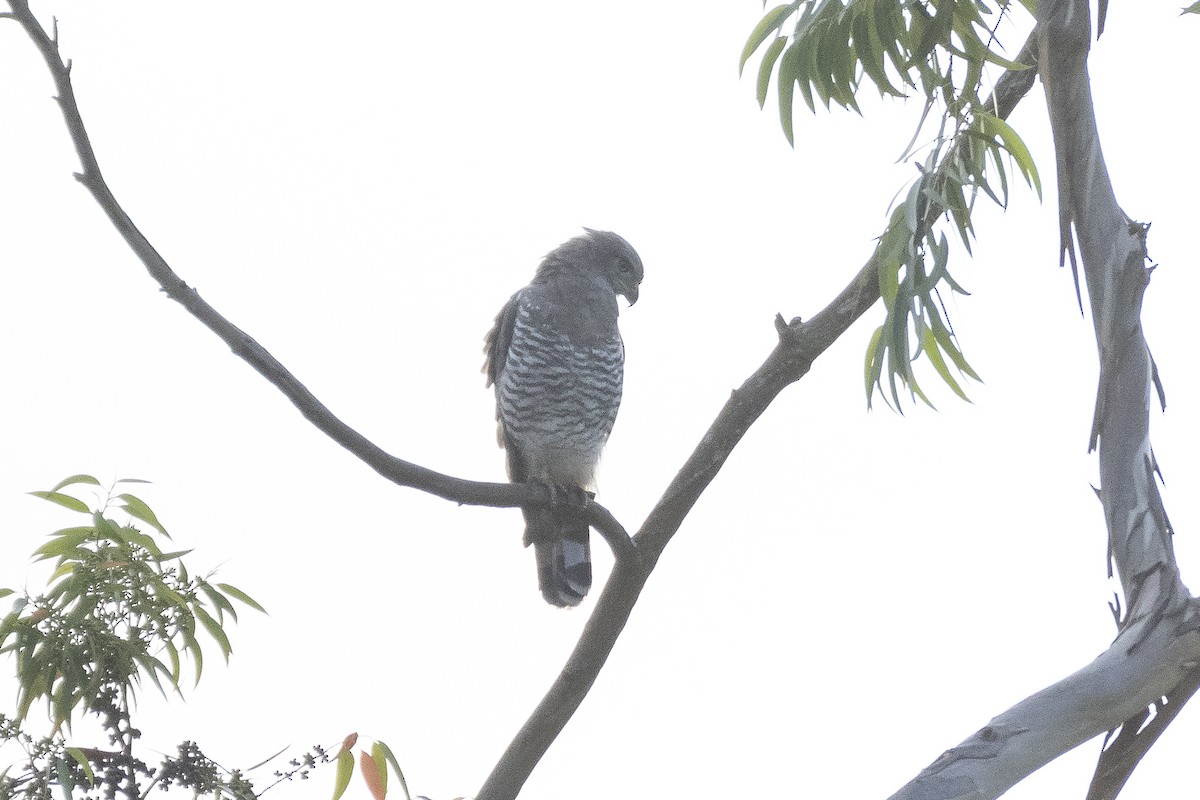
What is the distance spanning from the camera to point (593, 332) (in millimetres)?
4973

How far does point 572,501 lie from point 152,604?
1.63 metres

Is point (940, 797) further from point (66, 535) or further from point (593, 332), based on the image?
point (593, 332)

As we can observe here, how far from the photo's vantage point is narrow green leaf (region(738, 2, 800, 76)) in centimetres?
334

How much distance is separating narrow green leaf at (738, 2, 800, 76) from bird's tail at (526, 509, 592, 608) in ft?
6.34

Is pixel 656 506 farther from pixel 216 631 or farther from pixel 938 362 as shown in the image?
pixel 216 631

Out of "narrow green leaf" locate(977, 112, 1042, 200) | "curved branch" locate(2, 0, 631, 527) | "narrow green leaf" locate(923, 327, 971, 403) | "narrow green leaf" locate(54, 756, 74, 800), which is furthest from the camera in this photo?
"narrow green leaf" locate(923, 327, 971, 403)

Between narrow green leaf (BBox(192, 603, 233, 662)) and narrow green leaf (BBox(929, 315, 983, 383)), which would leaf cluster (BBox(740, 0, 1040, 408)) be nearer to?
narrow green leaf (BBox(929, 315, 983, 383))

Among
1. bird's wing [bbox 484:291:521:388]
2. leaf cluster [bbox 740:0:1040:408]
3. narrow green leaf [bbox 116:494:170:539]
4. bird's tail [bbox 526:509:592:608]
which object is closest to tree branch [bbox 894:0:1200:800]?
leaf cluster [bbox 740:0:1040:408]

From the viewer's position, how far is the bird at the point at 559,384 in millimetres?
4641

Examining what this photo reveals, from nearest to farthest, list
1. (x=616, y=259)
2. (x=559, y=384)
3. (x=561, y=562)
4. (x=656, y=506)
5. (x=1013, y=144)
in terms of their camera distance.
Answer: (x=1013, y=144)
(x=656, y=506)
(x=561, y=562)
(x=559, y=384)
(x=616, y=259)

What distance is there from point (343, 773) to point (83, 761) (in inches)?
21.0

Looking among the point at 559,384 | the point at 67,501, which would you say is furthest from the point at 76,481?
the point at 559,384

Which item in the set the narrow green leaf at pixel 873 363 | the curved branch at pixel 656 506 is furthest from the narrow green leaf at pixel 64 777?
the narrow green leaf at pixel 873 363

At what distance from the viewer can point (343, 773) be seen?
7.85ft
